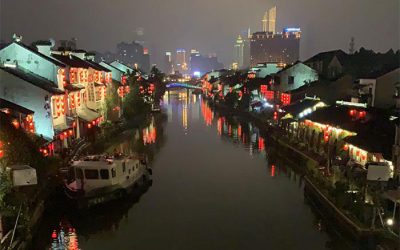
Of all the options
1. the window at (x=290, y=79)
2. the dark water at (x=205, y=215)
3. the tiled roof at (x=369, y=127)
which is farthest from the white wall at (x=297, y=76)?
the tiled roof at (x=369, y=127)

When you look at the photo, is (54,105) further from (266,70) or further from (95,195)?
(266,70)

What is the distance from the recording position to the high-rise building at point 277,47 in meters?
175

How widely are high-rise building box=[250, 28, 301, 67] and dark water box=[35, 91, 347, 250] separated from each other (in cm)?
14439

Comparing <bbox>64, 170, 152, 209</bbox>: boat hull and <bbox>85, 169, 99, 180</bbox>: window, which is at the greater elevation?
<bbox>85, 169, 99, 180</bbox>: window

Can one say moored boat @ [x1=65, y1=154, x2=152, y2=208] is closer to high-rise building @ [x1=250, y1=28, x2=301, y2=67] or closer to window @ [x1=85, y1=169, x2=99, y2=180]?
window @ [x1=85, y1=169, x2=99, y2=180]

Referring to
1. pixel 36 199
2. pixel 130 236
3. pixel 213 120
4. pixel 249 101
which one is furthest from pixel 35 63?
pixel 249 101

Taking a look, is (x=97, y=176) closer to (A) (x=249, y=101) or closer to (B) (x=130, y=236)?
(B) (x=130, y=236)

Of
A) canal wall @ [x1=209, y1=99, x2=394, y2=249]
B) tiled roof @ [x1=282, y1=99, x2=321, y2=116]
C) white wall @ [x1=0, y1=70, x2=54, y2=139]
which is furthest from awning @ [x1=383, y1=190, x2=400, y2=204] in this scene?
white wall @ [x1=0, y1=70, x2=54, y2=139]

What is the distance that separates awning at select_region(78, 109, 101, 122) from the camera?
3512 centimetres

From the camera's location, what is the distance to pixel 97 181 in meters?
22.5

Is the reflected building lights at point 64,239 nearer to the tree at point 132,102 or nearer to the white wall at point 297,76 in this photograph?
the tree at point 132,102

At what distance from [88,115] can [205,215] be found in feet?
62.8

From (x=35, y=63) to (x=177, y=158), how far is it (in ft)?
45.8

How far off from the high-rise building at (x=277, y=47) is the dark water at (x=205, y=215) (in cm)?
14439
